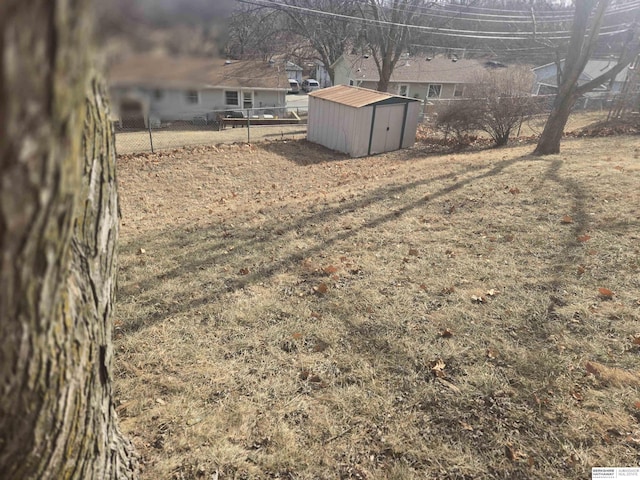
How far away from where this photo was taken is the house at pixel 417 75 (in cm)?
3634

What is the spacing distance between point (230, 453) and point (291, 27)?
33.4 m

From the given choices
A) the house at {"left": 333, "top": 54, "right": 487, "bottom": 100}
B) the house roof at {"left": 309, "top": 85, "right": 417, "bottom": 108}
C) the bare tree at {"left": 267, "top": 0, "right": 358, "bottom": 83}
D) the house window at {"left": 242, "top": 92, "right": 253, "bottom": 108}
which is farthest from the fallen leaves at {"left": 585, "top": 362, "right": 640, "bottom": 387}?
the house at {"left": 333, "top": 54, "right": 487, "bottom": 100}

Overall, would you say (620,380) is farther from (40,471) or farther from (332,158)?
(332,158)

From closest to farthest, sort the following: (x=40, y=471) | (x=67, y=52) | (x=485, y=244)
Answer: (x=67, y=52) → (x=40, y=471) → (x=485, y=244)

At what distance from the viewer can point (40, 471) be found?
1271mm

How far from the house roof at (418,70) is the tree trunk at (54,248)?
37.9m

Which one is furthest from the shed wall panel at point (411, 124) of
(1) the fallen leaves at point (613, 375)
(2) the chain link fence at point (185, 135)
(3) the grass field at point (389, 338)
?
(1) the fallen leaves at point (613, 375)

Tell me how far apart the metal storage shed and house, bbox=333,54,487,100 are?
21343mm

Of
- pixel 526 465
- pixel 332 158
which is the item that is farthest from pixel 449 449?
pixel 332 158

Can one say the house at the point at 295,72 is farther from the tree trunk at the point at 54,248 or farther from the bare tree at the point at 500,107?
the tree trunk at the point at 54,248

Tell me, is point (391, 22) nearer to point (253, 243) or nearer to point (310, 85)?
point (253, 243)

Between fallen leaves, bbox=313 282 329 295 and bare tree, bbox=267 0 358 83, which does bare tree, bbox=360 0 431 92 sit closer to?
bare tree, bbox=267 0 358 83

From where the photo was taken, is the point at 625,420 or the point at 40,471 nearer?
the point at 40,471

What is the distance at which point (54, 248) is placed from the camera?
2.90 feet
